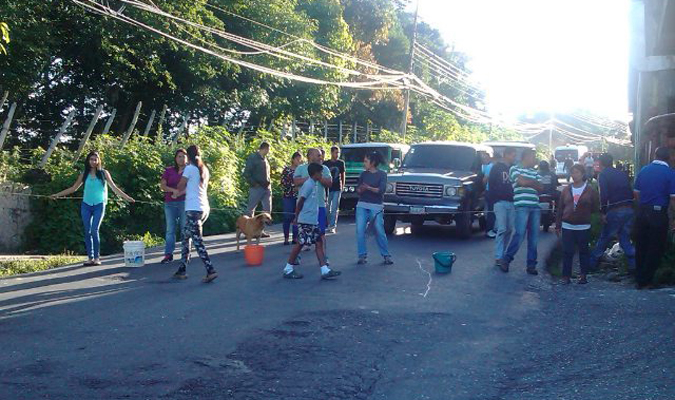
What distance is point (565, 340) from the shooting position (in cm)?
795

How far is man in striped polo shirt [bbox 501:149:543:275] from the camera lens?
1230 centimetres

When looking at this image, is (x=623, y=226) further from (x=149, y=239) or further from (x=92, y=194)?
(x=149, y=239)

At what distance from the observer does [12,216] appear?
Answer: 17406 millimetres

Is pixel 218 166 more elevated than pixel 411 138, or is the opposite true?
pixel 411 138

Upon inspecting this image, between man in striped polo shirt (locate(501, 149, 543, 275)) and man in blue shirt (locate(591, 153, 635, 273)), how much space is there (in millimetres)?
991

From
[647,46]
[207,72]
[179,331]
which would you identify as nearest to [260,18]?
[207,72]

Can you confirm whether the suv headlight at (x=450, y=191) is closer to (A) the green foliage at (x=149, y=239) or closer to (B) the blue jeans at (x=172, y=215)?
(B) the blue jeans at (x=172, y=215)

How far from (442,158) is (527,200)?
6539mm

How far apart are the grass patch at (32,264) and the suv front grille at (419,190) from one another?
22.4 feet

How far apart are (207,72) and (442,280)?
19087 millimetres

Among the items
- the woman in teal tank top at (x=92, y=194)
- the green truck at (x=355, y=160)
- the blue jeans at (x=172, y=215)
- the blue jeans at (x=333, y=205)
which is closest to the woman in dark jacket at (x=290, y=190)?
the blue jeans at (x=333, y=205)

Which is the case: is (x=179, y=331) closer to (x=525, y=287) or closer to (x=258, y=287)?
(x=258, y=287)

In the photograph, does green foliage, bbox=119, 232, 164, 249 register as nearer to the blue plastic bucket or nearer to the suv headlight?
the suv headlight

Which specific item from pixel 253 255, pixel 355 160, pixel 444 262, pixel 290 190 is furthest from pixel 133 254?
pixel 355 160
